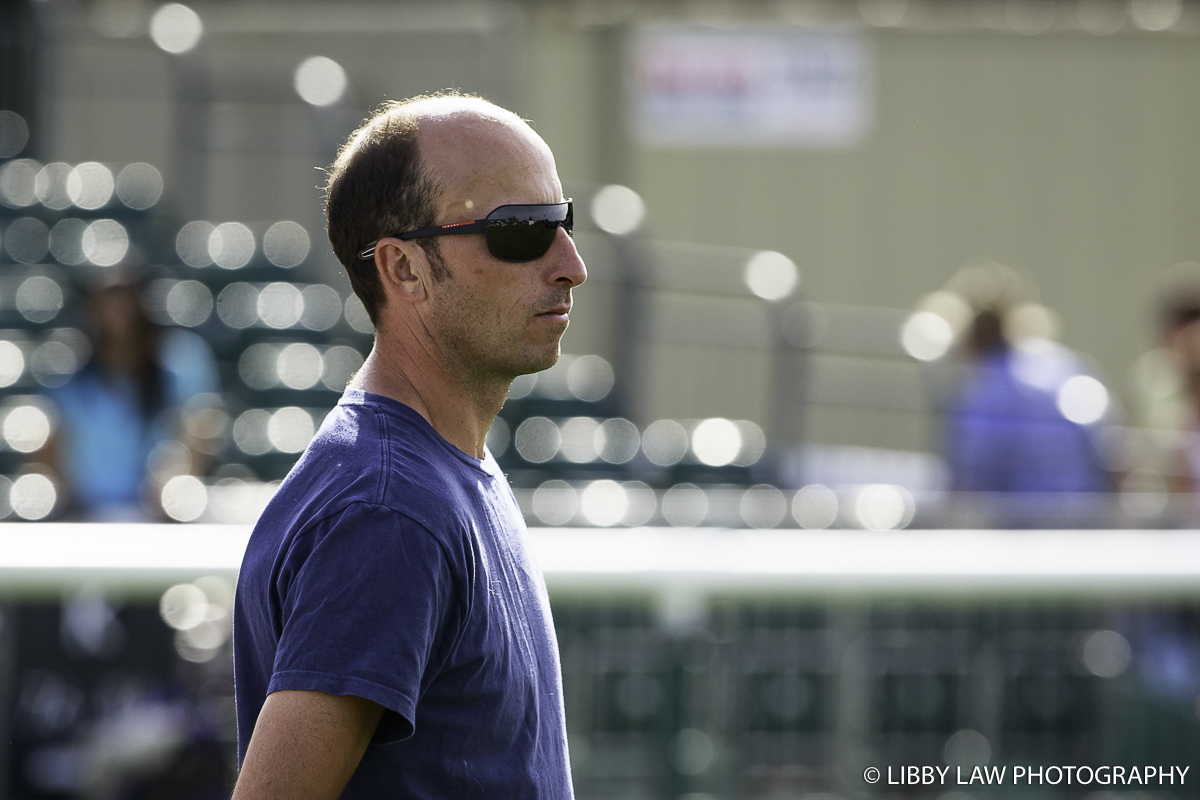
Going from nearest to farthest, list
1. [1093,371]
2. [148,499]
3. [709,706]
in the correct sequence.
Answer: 1. [709,706]
2. [148,499]
3. [1093,371]

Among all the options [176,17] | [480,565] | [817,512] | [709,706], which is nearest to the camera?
[480,565]

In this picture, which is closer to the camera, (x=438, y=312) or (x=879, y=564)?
(x=438, y=312)

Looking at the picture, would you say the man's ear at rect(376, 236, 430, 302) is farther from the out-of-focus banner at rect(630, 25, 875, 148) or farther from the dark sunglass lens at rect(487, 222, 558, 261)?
the out-of-focus banner at rect(630, 25, 875, 148)

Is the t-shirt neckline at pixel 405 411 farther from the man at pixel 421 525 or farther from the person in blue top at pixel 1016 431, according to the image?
the person in blue top at pixel 1016 431

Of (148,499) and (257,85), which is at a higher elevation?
(257,85)

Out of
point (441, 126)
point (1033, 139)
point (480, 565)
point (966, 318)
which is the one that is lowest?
point (480, 565)

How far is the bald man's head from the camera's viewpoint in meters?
1.75

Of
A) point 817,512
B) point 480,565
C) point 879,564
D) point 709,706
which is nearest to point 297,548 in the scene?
point 480,565

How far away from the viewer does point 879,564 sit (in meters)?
3.11

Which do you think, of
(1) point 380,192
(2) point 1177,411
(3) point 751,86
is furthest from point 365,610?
(3) point 751,86

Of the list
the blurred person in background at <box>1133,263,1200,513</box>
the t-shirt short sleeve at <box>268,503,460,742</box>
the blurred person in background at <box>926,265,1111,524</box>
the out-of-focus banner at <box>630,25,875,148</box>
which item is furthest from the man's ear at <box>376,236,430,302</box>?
the out-of-focus banner at <box>630,25,875,148</box>

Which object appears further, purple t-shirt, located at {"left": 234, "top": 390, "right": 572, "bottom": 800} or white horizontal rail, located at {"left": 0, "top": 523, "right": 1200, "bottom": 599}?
white horizontal rail, located at {"left": 0, "top": 523, "right": 1200, "bottom": 599}

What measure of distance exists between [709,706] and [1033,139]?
10.7 metres

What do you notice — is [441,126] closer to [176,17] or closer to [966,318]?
[966,318]
